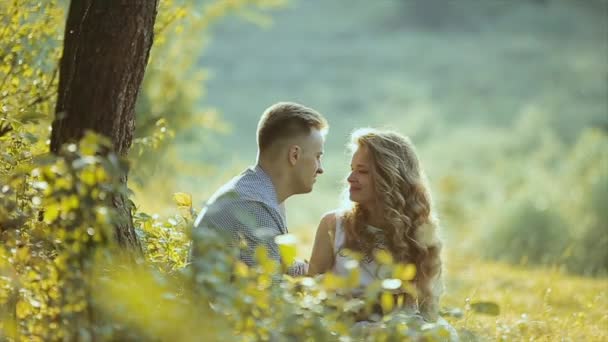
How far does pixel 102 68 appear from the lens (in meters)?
2.79

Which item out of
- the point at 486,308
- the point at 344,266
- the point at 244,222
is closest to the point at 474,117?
the point at 344,266

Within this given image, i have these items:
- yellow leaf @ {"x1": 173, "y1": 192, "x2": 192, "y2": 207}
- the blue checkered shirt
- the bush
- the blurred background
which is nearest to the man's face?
the blue checkered shirt

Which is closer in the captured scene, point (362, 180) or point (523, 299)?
point (362, 180)

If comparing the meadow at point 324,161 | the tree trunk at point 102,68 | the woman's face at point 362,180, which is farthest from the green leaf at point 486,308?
the woman's face at point 362,180

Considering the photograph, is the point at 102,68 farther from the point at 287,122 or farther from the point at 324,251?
the point at 324,251

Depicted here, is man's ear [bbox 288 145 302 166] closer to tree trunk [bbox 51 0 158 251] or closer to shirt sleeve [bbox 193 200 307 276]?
shirt sleeve [bbox 193 200 307 276]

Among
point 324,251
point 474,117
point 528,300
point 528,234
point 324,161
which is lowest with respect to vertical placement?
point 528,300

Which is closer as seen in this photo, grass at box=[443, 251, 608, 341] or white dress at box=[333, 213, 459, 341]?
white dress at box=[333, 213, 459, 341]

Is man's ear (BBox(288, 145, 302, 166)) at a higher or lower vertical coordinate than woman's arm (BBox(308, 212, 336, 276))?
higher

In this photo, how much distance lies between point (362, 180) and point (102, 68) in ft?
5.02

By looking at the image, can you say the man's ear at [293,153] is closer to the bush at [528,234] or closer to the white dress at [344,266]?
the white dress at [344,266]

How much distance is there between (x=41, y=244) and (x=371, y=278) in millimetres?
1590

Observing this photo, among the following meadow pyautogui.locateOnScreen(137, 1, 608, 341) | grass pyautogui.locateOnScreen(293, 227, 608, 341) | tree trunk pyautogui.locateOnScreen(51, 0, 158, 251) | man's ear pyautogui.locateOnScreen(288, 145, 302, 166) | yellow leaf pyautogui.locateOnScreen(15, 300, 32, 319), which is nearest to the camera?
yellow leaf pyautogui.locateOnScreen(15, 300, 32, 319)

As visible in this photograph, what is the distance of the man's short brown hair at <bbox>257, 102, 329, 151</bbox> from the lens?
11.9 feet
